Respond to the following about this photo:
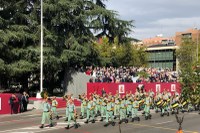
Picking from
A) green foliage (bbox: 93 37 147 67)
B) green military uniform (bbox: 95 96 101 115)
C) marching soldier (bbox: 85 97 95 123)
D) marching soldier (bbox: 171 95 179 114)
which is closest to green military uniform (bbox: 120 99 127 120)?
marching soldier (bbox: 85 97 95 123)

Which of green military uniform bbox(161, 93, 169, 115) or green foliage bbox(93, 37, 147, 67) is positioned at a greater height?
green foliage bbox(93, 37, 147, 67)

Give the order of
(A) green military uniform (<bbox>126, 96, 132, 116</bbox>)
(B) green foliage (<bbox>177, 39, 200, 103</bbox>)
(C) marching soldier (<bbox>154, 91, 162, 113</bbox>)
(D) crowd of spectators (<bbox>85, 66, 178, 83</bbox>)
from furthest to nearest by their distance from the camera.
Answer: (D) crowd of spectators (<bbox>85, 66, 178, 83</bbox>) → (C) marching soldier (<bbox>154, 91, 162, 113</bbox>) → (A) green military uniform (<bbox>126, 96, 132, 116</bbox>) → (B) green foliage (<bbox>177, 39, 200, 103</bbox>)

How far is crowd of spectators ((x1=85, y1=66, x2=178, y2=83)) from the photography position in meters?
37.5

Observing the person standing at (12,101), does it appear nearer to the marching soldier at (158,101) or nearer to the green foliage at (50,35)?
the green foliage at (50,35)

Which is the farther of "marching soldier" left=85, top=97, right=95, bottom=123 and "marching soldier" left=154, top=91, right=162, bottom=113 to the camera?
"marching soldier" left=154, top=91, right=162, bottom=113

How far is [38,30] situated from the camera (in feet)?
123

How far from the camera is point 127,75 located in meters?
39.1

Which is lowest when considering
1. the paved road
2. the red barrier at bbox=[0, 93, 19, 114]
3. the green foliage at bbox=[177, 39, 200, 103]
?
the paved road

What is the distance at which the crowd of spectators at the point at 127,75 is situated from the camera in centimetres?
3750

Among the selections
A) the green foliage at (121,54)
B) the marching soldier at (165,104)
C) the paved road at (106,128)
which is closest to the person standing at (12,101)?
the paved road at (106,128)

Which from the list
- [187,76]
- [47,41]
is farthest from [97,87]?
[187,76]

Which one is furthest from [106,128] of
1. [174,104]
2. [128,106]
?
[174,104]

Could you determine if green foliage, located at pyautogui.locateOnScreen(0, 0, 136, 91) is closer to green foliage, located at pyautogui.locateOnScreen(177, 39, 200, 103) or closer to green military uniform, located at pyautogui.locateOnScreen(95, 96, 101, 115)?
green military uniform, located at pyautogui.locateOnScreen(95, 96, 101, 115)

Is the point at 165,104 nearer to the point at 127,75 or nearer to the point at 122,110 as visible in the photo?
the point at 122,110
